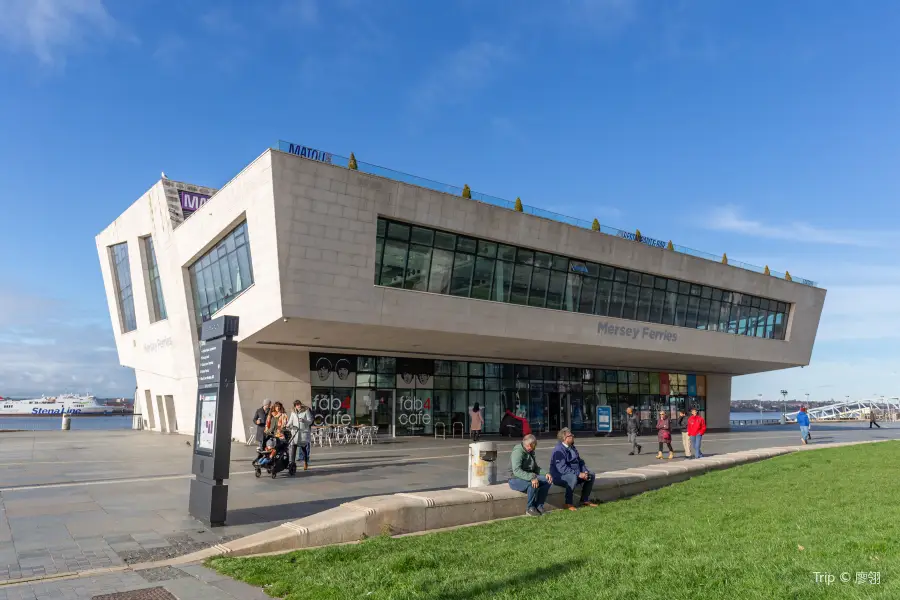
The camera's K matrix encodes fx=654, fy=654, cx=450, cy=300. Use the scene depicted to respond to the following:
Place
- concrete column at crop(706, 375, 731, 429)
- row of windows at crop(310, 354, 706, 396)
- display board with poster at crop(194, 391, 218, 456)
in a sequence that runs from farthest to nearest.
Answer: concrete column at crop(706, 375, 731, 429)
row of windows at crop(310, 354, 706, 396)
display board with poster at crop(194, 391, 218, 456)

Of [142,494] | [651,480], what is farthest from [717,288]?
[142,494]

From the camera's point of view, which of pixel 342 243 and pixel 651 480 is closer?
pixel 651 480

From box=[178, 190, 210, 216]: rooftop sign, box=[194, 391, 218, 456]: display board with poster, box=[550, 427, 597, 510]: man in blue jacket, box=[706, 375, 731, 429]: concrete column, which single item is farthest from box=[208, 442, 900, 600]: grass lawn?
box=[706, 375, 731, 429]: concrete column

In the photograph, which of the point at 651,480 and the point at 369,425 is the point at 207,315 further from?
the point at 651,480

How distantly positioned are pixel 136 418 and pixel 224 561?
130 feet

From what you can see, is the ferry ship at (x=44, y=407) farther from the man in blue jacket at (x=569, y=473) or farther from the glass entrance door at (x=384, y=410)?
the man in blue jacket at (x=569, y=473)

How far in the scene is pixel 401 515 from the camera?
891 centimetres

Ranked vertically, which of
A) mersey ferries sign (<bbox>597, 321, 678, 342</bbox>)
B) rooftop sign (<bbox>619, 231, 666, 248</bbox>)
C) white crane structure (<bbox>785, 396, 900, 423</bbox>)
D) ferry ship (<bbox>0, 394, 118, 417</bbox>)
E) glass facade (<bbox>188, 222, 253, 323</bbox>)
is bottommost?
ferry ship (<bbox>0, 394, 118, 417</bbox>)

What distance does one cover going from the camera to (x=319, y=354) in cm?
2761

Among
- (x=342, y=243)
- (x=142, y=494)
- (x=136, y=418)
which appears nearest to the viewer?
(x=142, y=494)

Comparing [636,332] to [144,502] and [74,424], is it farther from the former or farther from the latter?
[74,424]

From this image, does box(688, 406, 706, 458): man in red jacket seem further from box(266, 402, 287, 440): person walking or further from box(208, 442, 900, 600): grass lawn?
box(266, 402, 287, 440): person walking

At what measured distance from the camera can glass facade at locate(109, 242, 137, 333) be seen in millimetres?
37916

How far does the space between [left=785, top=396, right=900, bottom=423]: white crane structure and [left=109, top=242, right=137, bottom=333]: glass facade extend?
236 feet
